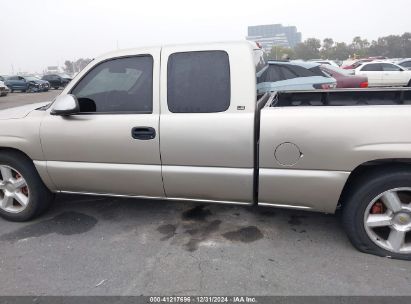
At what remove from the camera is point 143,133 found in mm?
2977

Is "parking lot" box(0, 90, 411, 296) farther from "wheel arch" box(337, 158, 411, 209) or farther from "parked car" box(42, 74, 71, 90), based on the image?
"parked car" box(42, 74, 71, 90)

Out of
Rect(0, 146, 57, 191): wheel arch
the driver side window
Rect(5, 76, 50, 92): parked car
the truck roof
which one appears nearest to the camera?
the truck roof

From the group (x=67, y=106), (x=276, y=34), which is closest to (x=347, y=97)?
(x=67, y=106)

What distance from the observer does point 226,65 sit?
2.87 meters

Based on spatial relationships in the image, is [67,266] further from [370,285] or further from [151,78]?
[370,285]

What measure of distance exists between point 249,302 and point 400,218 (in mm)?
1404

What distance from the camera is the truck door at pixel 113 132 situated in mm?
3006

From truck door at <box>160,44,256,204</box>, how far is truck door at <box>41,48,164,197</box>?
0.41 ft

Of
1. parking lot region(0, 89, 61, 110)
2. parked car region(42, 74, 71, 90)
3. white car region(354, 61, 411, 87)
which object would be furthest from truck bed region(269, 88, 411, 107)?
parked car region(42, 74, 71, 90)

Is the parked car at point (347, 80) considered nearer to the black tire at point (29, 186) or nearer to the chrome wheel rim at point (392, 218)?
the chrome wheel rim at point (392, 218)

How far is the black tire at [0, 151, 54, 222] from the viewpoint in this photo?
344 cm

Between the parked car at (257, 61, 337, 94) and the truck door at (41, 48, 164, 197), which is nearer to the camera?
the truck door at (41, 48, 164, 197)

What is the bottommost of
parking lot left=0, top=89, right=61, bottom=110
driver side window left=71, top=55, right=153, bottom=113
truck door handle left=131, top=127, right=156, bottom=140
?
parking lot left=0, top=89, right=61, bottom=110

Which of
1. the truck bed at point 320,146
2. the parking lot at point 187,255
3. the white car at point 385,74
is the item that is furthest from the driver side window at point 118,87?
the white car at point 385,74
